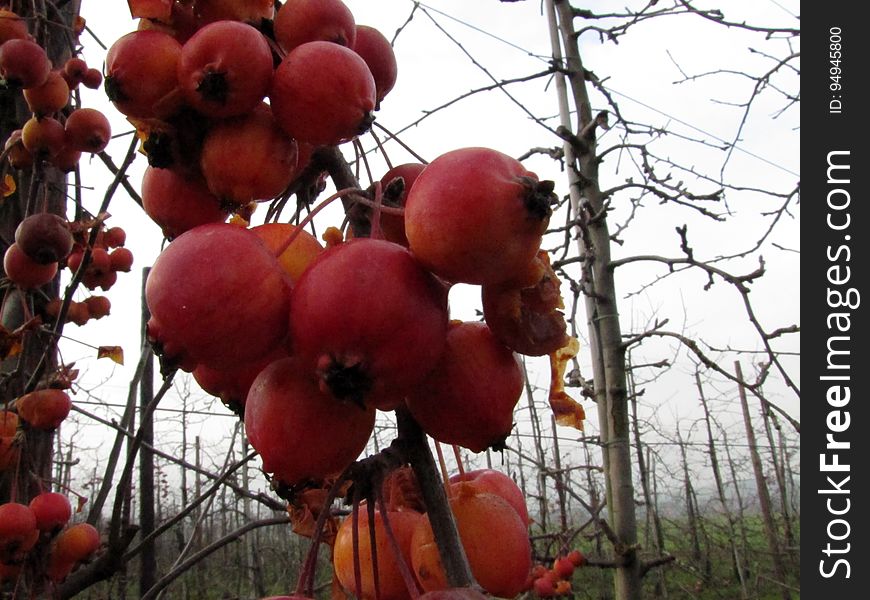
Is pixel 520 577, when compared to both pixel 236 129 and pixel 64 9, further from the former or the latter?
pixel 64 9

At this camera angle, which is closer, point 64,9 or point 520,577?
point 520,577

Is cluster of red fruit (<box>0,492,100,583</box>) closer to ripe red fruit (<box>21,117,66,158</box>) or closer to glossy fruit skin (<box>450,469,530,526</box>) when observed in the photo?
ripe red fruit (<box>21,117,66,158</box>)

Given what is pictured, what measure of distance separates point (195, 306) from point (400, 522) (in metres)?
0.33

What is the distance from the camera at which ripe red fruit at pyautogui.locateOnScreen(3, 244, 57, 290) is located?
181 centimetres

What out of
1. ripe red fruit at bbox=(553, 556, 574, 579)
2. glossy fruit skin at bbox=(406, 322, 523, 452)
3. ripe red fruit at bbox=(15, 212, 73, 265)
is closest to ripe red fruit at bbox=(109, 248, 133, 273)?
ripe red fruit at bbox=(15, 212, 73, 265)

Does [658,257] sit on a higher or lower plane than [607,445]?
higher

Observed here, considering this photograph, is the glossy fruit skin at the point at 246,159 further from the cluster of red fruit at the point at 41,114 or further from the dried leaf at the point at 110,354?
the dried leaf at the point at 110,354

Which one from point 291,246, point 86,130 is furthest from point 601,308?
point 291,246

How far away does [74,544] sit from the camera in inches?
64.6

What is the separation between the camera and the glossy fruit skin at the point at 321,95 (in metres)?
0.60

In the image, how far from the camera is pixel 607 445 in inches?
104

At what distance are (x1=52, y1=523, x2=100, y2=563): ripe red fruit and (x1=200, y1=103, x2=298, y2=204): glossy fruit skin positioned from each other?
1.39 m
